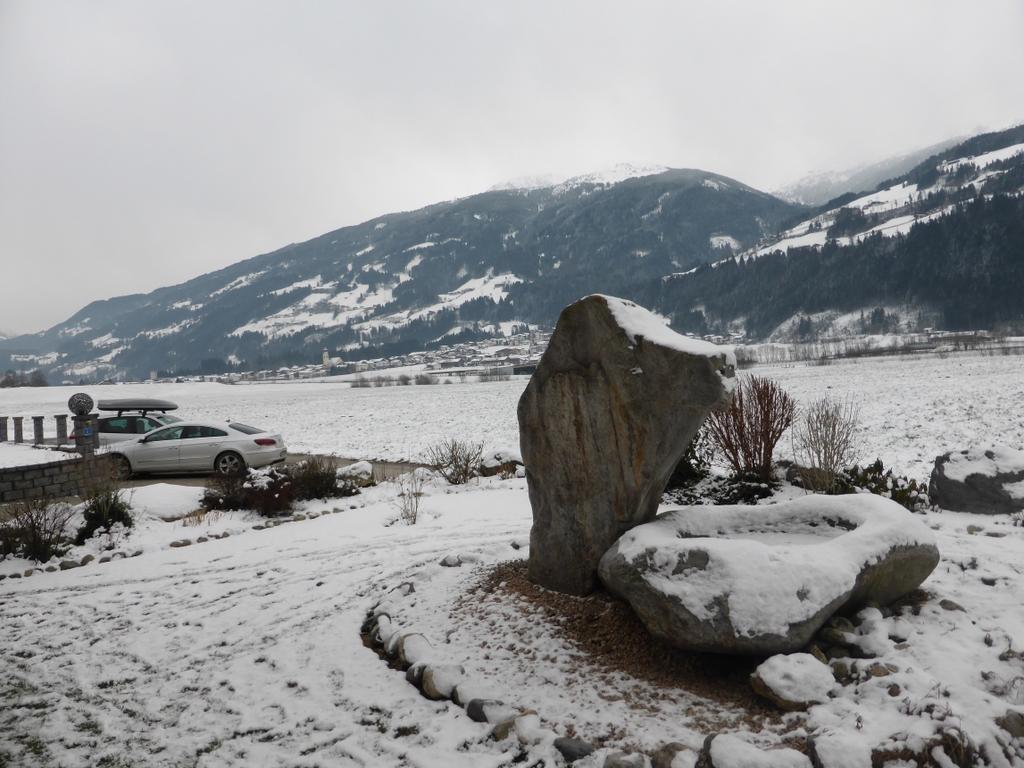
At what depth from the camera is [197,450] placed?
14328 mm

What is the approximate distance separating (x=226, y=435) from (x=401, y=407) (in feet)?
77.8

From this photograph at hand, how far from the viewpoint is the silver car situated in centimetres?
1434

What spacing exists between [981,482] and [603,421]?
574cm

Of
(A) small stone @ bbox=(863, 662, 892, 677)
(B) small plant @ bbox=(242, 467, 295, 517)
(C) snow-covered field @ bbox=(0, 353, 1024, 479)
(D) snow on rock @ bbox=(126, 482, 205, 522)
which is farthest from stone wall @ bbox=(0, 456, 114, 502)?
(A) small stone @ bbox=(863, 662, 892, 677)

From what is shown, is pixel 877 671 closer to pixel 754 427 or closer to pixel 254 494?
pixel 754 427

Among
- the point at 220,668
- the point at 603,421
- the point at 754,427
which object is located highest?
the point at 603,421

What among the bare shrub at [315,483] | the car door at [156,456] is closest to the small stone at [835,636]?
the bare shrub at [315,483]

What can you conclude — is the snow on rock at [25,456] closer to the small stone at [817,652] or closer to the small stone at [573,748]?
the small stone at [573,748]

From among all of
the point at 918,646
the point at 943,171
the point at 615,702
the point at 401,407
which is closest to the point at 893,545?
the point at 918,646

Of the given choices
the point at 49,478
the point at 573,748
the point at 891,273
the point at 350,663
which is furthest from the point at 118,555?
the point at 891,273

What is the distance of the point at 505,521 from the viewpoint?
8766 millimetres

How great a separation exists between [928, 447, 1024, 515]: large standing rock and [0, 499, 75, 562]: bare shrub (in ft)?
39.6

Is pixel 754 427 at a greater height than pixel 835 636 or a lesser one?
greater

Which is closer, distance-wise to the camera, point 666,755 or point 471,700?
point 666,755
